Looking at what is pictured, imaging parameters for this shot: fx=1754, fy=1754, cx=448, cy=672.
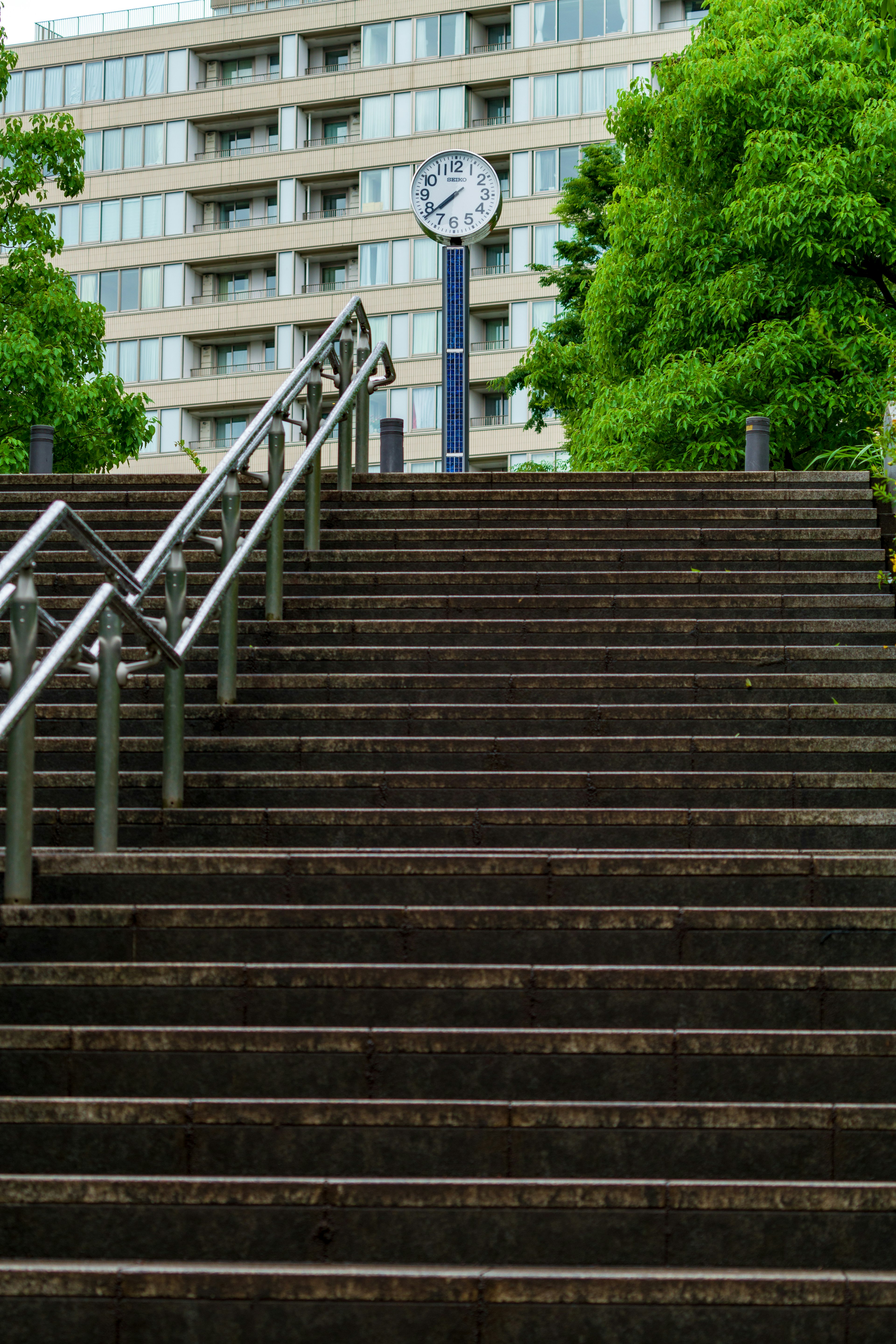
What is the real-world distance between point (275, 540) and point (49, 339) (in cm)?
1142

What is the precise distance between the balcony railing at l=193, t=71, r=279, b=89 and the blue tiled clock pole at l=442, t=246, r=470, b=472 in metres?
37.8

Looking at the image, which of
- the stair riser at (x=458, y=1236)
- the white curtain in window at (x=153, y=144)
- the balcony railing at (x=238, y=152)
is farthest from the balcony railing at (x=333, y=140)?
the stair riser at (x=458, y=1236)

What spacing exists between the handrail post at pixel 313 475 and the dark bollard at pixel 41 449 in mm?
3550

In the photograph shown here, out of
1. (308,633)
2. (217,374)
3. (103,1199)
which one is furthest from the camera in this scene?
(217,374)

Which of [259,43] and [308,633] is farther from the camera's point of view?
[259,43]

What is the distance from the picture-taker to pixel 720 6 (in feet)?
61.2

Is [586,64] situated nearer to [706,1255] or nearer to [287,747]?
[287,747]

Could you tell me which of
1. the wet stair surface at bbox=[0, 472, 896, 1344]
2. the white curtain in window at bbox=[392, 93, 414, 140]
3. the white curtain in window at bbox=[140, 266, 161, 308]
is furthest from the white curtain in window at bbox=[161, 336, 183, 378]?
the wet stair surface at bbox=[0, 472, 896, 1344]

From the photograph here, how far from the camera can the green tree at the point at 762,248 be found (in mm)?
16219

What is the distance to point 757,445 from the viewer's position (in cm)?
1162

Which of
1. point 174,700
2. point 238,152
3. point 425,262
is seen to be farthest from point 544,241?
point 174,700

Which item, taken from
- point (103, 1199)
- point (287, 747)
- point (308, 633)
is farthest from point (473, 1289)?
point (308, 633)

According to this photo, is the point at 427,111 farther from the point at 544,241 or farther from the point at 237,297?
the point at 237,297

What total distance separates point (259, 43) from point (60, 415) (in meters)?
35.6
